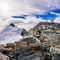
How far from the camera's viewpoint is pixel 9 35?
2551 mm

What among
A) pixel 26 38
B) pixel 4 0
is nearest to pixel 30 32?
pixel 26 38

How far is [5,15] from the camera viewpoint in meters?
2.58

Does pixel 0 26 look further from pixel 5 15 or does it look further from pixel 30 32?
pixel 30 32

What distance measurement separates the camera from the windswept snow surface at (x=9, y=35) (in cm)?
253

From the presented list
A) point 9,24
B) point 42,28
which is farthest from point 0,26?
point 42,28

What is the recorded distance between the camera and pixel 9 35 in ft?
8.37

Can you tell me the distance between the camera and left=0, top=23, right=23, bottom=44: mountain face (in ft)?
8.31

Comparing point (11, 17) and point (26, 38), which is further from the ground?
point (11, 17)

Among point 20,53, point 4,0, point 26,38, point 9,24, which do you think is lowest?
point 20,53

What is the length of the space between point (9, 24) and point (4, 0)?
284mm

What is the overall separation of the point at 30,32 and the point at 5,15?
35 centimetres

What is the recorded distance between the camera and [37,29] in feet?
8.63

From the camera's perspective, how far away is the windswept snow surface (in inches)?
99.7

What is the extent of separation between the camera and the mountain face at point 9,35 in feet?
8.31
